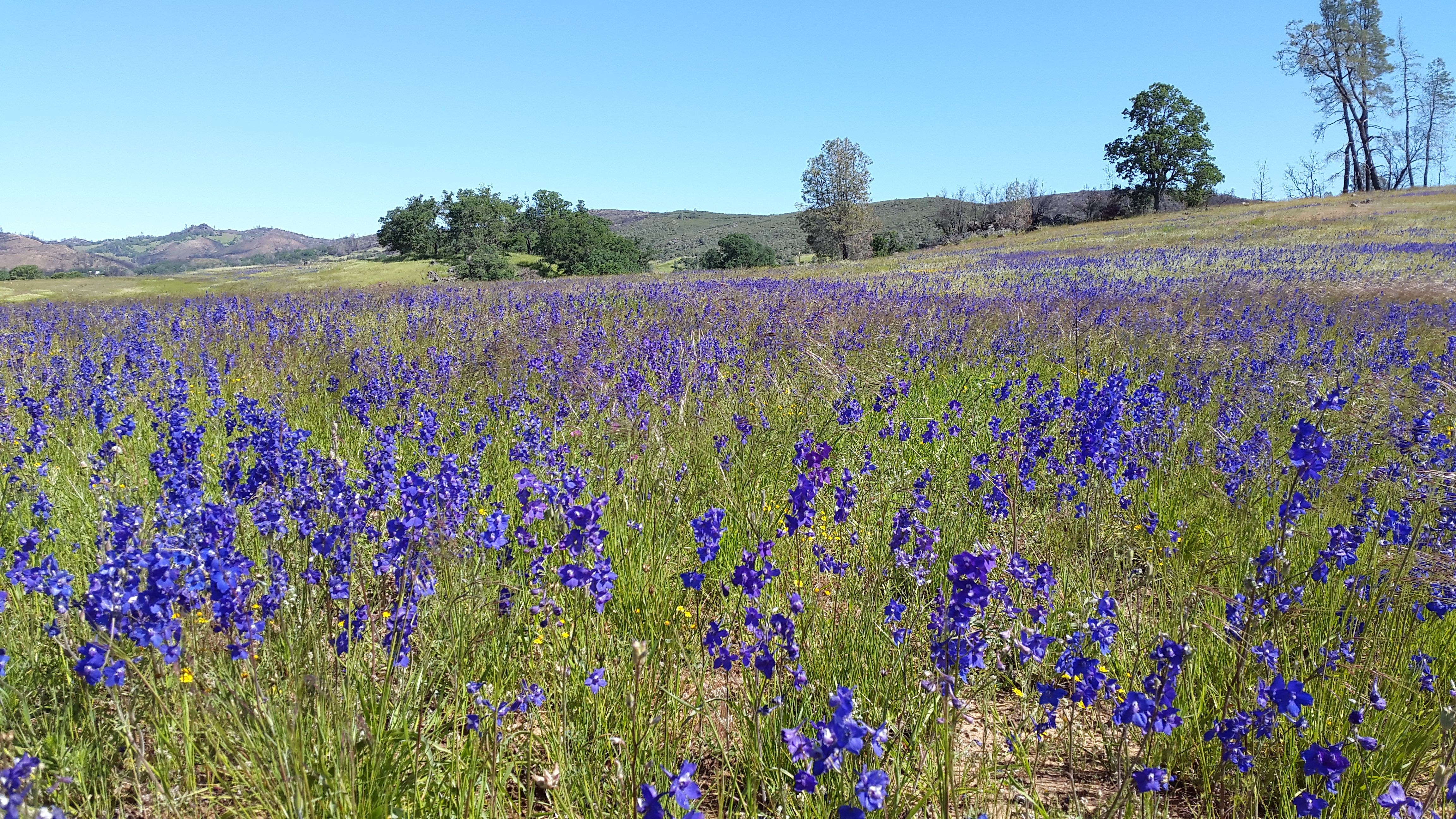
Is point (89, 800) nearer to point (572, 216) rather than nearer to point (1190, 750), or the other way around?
point (1190, 750)

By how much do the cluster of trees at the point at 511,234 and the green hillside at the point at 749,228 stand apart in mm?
10358

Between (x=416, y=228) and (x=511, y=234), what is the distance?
8.28 meters

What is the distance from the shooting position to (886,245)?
2019 inches

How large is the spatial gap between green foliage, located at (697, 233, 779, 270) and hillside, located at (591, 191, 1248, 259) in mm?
11281

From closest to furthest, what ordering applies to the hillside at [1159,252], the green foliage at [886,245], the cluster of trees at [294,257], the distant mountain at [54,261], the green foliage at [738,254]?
the hillside at [1159,252]
the green foliage at [886,245]
the green foliage at [738,254]
the cluster of trees at [294,257]
the distant mountain at [54,261]

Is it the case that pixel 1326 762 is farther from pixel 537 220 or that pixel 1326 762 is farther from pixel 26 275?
pixel 537 220

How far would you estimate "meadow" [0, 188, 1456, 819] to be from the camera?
4.93 feet

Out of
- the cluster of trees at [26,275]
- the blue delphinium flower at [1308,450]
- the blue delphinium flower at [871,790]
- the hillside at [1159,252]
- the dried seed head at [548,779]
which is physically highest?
the cluster of trees at [26,275]

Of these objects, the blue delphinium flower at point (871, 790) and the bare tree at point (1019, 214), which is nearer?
the blue delphinium flower at point (871, 790)

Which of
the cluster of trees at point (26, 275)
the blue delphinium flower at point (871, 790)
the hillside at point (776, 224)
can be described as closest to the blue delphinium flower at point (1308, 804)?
the blue delphinium flower at point (871, 790)

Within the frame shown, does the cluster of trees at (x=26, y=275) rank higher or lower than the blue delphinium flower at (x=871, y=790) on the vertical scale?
higher

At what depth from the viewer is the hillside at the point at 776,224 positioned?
5978 cm

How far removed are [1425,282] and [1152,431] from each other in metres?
11.6

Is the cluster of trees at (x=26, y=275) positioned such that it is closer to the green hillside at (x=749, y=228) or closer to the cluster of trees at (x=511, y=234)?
the cluster of trees at (x=511, y=234)
